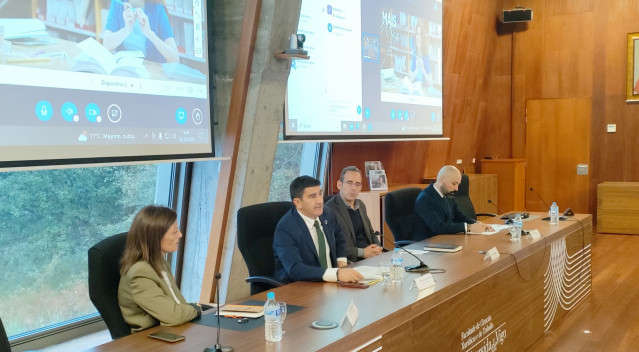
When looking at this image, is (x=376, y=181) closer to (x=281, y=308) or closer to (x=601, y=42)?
(x=281, y=308)

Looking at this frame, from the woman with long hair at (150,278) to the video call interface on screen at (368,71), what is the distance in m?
2.78

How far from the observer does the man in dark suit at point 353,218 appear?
4.27 meters

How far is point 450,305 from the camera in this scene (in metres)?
3.08

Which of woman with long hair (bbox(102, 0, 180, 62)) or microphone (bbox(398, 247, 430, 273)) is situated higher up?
woman with long hair (bbox(102, 0, 180, 62))

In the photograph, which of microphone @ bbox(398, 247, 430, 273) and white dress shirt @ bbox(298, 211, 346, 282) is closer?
white dress shirt @ bbox(298, 211, 346, 282)

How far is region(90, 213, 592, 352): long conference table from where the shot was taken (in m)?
2.28

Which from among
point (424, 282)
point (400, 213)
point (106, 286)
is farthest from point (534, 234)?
point (106, 286)

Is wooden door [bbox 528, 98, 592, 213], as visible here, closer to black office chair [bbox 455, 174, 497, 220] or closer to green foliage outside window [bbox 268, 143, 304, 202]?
black office chair [bbox 455, 174, 497, 220]

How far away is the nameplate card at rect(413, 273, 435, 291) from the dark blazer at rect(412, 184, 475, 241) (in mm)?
1752

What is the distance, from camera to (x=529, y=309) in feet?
13.8

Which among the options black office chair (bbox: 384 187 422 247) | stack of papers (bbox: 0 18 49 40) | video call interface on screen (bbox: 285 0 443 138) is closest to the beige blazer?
stack of papers (bbox: 0 18 49 40)

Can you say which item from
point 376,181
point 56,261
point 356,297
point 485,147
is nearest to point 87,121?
point 56,261

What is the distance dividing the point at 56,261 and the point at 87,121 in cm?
119

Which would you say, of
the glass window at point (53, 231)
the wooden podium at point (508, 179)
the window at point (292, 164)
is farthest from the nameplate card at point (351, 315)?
the wooden podium at point (508, 179)
